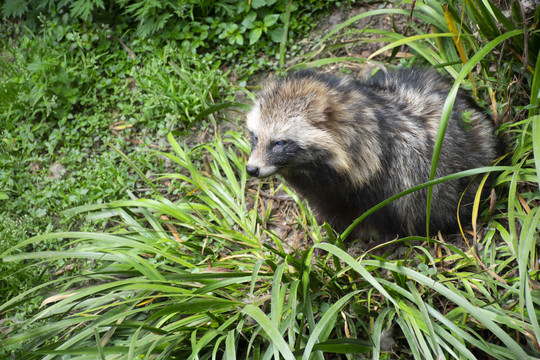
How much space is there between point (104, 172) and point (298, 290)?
186cm

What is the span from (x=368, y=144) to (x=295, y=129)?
0.40 metres

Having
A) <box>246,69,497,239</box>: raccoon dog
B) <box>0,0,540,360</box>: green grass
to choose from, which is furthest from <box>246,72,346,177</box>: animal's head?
<box>0,0,540,360</box>: green grass

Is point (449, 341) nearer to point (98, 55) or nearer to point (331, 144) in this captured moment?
point (331, 144)

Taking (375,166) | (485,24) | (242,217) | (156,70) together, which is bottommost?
(242,217)

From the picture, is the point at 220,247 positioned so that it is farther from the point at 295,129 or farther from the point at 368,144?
the point at 368,144

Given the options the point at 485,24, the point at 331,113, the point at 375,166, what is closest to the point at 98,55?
the point at 331,113

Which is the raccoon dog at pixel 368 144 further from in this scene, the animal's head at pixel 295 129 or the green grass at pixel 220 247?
the green grass at pixel 220 247

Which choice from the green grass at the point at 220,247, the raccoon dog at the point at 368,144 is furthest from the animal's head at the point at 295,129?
the green grass at the point at 220,247

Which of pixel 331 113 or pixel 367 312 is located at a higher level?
pixel 331 113

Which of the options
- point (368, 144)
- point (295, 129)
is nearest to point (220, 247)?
point (295, 129)

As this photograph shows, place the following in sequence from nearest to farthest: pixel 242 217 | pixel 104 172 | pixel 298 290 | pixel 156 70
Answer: pixel 298 290 → pixel 242 217 → pixel 104 172 → pixel 156 70

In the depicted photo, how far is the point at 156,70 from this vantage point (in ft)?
12.5

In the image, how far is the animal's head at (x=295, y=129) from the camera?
2.59 meters

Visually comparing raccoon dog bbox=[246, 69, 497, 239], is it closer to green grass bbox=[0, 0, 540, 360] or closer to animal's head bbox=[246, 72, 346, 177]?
animal's head bbox=[246, 72, 346, 177]
